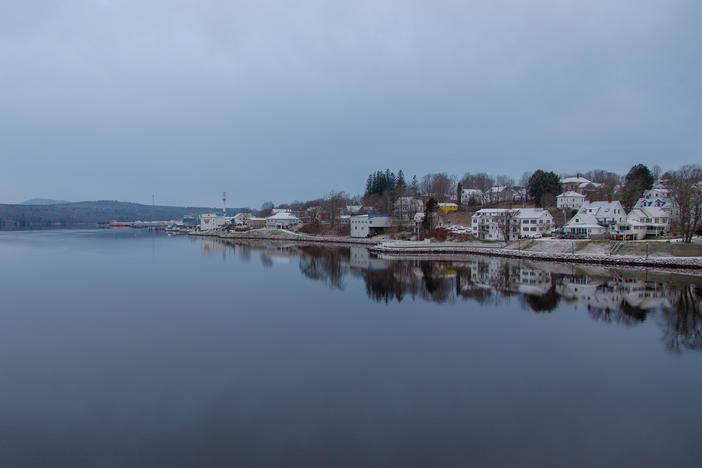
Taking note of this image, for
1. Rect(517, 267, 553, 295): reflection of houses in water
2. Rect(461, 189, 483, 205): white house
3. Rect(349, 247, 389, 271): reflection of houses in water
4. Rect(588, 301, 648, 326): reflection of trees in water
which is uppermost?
Rect(461, 189, 483, 205): white house

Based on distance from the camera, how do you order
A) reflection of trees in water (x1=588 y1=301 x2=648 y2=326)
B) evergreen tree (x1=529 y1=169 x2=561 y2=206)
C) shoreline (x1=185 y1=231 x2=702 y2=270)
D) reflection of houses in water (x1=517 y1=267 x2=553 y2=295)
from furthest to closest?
evergreen tree (x1=529 y1=169 x2=561 y2=206)
shoreline (x1=185 y1=231 x2=702 y2=270)
reflection of houses in water (x1=517 y1=267 x2=553 y2=295)
reflection of trees in water (x1=588 y1=301 x2=648 y2=326)

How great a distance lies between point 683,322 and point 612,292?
453 cm

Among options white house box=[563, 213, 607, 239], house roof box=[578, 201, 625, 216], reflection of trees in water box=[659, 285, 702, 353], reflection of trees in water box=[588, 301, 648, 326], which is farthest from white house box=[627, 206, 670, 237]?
reflection of trees in water box=[588, 301, 648, 326]

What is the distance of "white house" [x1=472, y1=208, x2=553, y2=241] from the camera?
3278 cm

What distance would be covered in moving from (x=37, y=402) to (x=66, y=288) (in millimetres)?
12333

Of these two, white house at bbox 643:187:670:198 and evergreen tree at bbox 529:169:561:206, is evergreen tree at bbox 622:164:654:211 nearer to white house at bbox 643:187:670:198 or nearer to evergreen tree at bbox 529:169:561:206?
white house at bbox 643:187:670:198

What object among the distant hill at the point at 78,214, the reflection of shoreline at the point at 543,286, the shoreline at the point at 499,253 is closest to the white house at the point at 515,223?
the shoreline at the point at 499,253

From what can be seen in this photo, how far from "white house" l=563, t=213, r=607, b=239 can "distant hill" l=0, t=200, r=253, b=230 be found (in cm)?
11061

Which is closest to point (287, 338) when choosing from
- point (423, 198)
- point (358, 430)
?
point (358, 430)

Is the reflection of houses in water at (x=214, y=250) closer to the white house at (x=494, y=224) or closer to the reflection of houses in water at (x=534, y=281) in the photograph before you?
the reflection of houses in water at (x=534, y=281)

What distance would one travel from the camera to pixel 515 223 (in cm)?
3331

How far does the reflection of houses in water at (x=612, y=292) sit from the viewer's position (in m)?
13.6

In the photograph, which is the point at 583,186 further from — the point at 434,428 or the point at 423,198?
the point at 434,428

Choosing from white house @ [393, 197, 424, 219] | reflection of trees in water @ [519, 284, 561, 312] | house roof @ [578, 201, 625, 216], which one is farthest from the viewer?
white house @ [393, 197, 424, 219]
